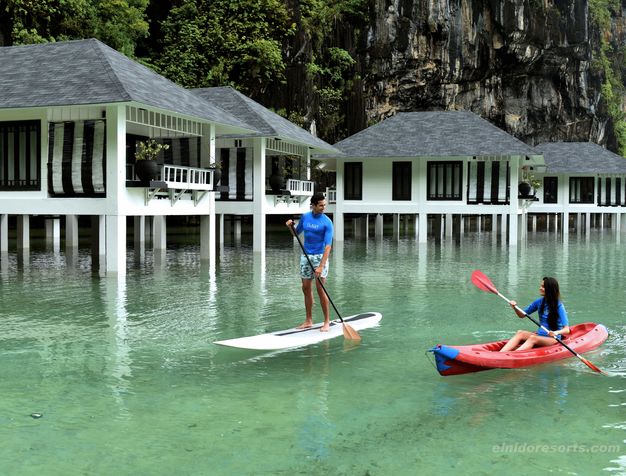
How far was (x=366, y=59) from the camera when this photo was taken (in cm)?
5156

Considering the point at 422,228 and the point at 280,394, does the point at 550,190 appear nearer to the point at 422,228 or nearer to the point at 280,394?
the point at 422,228

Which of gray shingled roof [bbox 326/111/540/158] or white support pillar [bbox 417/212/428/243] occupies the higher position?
gray shingled roof [bbox 326/111/540/158]

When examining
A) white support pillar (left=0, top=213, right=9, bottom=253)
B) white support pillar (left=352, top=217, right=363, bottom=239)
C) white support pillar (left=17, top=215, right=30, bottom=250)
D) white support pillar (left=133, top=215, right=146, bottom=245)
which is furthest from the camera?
white support pillar (left=352, top=217, right=363, bottom=239)

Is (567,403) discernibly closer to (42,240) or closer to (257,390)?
(257,390)

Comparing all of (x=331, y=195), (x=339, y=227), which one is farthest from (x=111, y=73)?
(x=331, y=195)

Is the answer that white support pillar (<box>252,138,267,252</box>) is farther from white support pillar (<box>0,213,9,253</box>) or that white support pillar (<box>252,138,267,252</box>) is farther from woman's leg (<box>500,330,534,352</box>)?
woman's leg (<box>500,330,534,352</box>)

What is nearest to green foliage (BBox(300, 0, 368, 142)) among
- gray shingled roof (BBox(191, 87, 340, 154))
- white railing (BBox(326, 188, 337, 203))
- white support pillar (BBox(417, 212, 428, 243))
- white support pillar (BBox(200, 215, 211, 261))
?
white railing (BBox(326, 188, 337, 203))

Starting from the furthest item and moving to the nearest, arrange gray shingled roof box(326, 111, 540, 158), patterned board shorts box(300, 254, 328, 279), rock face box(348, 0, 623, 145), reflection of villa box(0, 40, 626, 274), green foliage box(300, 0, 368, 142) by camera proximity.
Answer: rock face box(348, 0, 623, 145)
green foliage box(300, 0, 368, 142)
gray shingled roof box(326, 111, 540, 158)
reflection of villa box(0, 40, 626, 274)
patterned board shorts box(300, 254, 328, 279)

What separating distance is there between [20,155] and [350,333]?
1312 cm

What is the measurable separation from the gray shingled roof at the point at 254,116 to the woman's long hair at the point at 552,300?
1681 cm

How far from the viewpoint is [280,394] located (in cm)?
782

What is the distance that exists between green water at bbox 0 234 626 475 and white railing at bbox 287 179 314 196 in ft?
43.7

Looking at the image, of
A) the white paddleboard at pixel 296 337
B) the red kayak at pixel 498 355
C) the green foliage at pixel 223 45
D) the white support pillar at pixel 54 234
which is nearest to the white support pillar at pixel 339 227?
the green foliage at pixel 223 45

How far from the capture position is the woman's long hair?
945 centimetres
